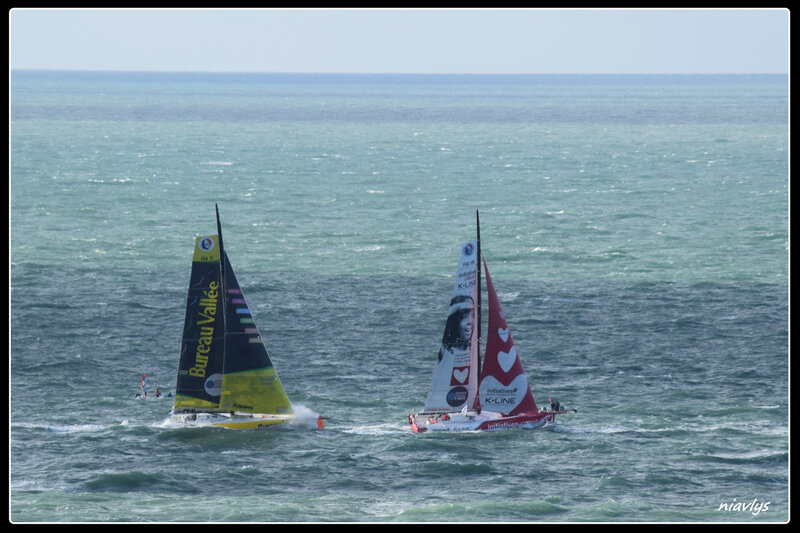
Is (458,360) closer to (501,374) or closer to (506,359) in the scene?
(501,374)

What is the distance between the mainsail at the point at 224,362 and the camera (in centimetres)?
6781

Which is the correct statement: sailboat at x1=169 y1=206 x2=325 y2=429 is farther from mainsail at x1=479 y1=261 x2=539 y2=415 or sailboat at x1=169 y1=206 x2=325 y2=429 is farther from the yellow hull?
mainsail at x1=479 y1=261 x2=539 y2=415

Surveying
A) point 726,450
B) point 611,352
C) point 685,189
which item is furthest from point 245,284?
point 685,189

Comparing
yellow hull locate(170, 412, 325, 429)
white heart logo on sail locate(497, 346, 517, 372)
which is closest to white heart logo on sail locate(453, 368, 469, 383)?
white heart logo on sail locate(497, 346, 517, 372)

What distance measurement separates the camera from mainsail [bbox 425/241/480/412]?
218ft

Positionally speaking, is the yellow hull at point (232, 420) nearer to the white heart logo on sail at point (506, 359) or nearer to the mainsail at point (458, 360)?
the mainsail at point (458, 360)

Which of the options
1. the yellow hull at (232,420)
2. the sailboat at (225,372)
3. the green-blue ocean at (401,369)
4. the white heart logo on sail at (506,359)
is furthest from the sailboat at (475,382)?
the yellow hull at (232,420)

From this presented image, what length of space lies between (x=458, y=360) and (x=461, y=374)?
2.56ft

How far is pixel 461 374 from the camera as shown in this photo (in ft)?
222

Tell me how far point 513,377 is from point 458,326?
13.6 ft

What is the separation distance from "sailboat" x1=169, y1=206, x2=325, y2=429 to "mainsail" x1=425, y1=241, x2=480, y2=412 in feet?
23.4

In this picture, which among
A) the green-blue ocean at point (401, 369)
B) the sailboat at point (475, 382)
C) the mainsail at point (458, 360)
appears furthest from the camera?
the sailboat at point (475, 382)

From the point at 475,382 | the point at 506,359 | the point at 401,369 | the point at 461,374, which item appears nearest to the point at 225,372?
the point at 461,374

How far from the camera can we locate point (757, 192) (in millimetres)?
186250
